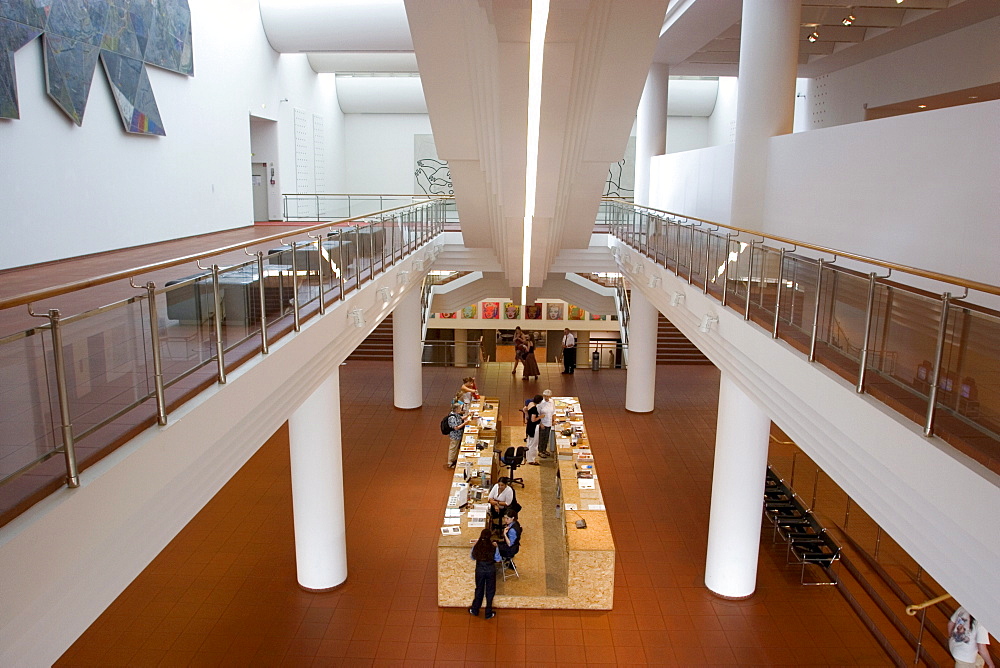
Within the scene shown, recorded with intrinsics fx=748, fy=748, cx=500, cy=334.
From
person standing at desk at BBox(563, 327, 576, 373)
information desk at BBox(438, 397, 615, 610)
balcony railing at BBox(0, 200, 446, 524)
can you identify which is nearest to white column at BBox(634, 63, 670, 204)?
person standing at desk at BBox(563, 327, 576, 373)

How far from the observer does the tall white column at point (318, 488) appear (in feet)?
25.2

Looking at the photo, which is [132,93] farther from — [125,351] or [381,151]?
[381,151]

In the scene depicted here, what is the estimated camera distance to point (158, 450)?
3.41 meters

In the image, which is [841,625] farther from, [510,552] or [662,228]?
[662,228]

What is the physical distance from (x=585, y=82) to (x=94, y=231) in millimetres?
7254

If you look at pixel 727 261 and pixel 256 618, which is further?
pixel 256 618

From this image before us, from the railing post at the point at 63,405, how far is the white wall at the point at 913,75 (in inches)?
452

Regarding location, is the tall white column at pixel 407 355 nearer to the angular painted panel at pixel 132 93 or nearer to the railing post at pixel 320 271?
the angular painted panel at pixel 132 93

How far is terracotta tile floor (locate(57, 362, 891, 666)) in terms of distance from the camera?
690 cm

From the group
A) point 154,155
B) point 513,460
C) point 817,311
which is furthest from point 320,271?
point 154,155

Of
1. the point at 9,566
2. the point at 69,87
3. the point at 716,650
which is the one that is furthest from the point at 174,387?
the point at 69,87

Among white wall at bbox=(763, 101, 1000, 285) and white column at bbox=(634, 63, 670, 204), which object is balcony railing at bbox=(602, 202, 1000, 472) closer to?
white wall at bbox=(763, 101, 1000, 285)

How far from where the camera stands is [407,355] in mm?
14328

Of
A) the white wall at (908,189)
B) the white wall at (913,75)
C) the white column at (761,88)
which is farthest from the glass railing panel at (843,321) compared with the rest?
the white wall at (913,75)
